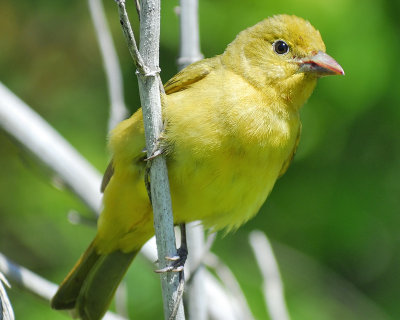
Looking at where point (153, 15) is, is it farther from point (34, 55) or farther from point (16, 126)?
point (34, 55)

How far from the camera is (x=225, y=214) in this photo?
414 cm

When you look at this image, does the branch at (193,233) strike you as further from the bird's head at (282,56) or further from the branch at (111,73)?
the branch at (111,73)

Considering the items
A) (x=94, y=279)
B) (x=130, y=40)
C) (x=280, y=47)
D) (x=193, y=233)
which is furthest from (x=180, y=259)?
(x=280, y=47)

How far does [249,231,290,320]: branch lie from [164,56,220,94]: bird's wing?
991 millimetres

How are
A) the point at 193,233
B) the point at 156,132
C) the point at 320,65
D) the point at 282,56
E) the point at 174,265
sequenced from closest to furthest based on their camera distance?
the point at 156,132 < the point at 174,265 < the point at 320,65 < the point at 282,56 < the point at 193,233

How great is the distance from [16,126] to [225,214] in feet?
4.22

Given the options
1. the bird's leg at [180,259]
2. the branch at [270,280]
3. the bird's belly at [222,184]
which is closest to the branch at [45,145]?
the bird's leg at [180,259]

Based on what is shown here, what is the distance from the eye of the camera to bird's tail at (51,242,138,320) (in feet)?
14.7

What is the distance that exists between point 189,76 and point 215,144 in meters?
0.53

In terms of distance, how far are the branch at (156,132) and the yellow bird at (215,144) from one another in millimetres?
317

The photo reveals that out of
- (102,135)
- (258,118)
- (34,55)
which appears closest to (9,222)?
(102,135)

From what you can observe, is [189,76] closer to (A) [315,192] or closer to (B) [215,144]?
(B) [215,144]

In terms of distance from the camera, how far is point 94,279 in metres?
4.57

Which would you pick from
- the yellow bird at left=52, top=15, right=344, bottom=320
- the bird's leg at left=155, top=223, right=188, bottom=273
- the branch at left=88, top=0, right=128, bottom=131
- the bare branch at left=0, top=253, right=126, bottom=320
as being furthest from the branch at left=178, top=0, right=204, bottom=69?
the bare branch at left=0, top=253, right=126, bottom=320
